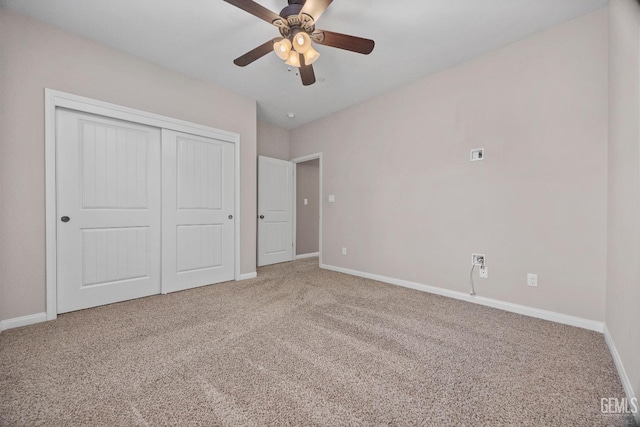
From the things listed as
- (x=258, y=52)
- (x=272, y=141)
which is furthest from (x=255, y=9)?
(x=272, y=141)

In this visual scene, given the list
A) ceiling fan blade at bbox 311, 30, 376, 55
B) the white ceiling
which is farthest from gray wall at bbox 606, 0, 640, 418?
ceiling fan blade at bbox 311, 30, 376, 55

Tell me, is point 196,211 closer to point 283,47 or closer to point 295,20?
point 283,47

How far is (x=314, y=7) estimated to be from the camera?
1790 mm

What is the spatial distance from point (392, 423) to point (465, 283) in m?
2.12

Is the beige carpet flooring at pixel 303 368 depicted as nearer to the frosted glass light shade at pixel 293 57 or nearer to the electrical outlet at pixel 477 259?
the electrical outlet at pixel 477 259

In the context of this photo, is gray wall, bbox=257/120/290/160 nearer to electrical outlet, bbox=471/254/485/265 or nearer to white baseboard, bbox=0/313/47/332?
white baseboard, bbox=0/313/47/332

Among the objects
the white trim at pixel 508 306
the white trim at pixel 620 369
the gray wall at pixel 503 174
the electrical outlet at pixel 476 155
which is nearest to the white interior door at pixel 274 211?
the gray wall at pixel 503 174

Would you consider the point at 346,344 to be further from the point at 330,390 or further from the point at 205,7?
the point at 205,7

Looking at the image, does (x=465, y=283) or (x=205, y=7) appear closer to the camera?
(x=205, y=7)

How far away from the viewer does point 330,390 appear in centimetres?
139

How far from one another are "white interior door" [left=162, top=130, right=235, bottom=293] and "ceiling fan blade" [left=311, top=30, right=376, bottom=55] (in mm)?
2041

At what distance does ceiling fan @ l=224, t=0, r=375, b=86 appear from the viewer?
181 centimetres

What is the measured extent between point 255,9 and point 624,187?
264cm

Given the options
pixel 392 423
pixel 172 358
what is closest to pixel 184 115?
pixel 172 358
